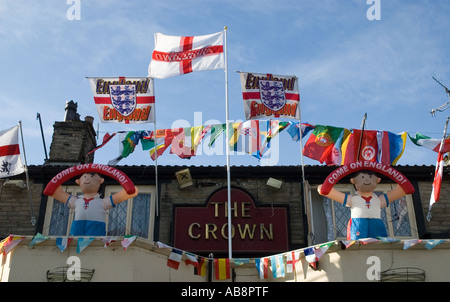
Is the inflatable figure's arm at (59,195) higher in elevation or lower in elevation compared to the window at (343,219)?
higher

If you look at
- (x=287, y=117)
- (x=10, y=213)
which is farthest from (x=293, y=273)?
(x=10, y=213)

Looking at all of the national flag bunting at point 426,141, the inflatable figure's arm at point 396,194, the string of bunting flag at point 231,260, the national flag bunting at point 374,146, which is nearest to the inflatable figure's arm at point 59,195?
the string of bunting flag at point 231,260

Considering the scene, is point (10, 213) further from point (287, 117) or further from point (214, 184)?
point (287, 117)

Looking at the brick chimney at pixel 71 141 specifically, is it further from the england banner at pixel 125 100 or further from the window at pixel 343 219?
the window at pixel 343 219

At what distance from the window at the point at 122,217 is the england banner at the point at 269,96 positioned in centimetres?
341

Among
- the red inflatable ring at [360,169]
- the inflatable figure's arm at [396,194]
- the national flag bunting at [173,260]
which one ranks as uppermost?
the red inflatable ring at [360,169]

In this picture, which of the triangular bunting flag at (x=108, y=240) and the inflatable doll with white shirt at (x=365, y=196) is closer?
the triangular bunting flag at (x=108, y=240)

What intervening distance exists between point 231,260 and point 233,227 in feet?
8.72

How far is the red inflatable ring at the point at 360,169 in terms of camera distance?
Result: 11125 millimetres

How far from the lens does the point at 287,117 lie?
14.9m

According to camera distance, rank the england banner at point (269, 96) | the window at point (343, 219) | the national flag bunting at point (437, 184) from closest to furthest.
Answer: the national flag bunting at point (437, 184)
the window at point (343, 219)
the england banner at point (269, 96)

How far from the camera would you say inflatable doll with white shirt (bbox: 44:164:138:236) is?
11242mm
